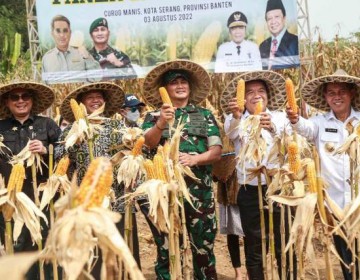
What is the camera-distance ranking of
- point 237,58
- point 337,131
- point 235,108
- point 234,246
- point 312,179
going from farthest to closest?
point 237,58 → point 234,246 → point 337,131 → point 235,108 → point 312,179

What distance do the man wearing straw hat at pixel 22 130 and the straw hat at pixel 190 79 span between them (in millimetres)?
782

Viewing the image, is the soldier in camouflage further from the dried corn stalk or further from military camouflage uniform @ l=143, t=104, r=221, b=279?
the dried corn stalk

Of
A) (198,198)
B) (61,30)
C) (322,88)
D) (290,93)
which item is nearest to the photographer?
(290,93)

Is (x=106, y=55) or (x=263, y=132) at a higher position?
(x=106, y=55)

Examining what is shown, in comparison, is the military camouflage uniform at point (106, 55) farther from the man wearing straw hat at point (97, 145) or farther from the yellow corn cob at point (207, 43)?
the man wearing straw hat at point (97, 145)

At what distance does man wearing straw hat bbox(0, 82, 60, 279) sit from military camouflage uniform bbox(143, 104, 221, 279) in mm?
801

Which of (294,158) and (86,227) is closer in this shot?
(86,227)

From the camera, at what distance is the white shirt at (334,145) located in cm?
404

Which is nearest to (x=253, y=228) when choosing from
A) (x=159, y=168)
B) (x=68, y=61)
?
(x=159, y=168)

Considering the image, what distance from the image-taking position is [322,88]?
4.39m

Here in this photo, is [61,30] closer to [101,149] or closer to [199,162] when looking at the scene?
[101,149]

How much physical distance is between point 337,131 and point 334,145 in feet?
0.33

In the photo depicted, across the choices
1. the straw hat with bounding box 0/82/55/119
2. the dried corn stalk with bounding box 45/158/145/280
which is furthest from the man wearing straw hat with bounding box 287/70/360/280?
the dried corn stalk with bounding box 45/158/145/280

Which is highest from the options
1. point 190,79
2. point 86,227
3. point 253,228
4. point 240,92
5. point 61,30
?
point 61,30
